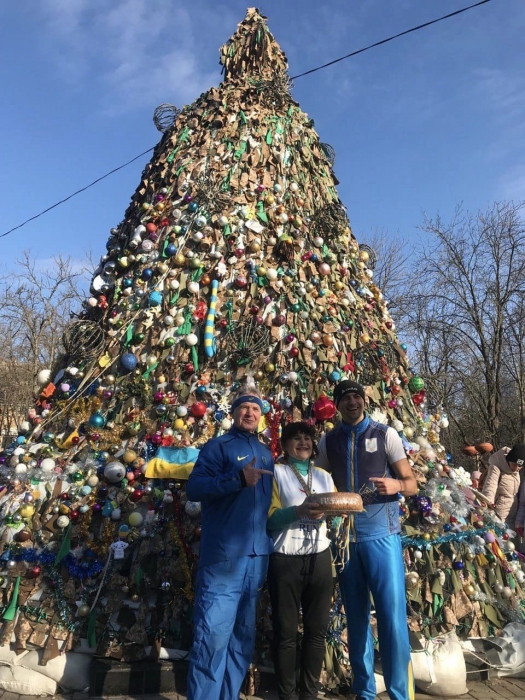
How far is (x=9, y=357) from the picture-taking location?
23.4 meters

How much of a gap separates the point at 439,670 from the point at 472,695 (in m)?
0.25

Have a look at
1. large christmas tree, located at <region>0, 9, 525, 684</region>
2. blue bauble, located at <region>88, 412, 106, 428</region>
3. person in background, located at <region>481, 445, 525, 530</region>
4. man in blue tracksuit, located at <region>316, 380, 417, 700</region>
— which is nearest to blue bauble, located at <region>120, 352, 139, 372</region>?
large christmas tree, located at <region>0, 9, 525, 684</region>

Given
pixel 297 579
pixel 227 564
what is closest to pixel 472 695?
pixel 297 579

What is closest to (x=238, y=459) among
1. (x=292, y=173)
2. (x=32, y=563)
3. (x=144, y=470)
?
(x=144, y=470)

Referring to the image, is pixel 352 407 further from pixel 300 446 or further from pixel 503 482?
pixel 503 482

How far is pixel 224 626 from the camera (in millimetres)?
2422

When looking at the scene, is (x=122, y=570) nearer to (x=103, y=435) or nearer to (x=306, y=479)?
(x=103, y=435)

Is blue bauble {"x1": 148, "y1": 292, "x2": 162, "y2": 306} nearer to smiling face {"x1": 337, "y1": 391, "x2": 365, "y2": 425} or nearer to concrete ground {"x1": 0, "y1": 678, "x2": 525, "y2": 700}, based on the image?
smiling face {"x1": 337, "y1": 391, "x2": 365, "y2": 425}

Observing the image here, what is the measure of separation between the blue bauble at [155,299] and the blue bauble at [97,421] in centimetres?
99

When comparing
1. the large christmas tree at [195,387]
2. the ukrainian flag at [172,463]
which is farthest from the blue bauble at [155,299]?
Answer: the ukrainian flag at [172,463]

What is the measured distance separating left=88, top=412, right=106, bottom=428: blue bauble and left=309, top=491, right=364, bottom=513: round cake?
194 cm

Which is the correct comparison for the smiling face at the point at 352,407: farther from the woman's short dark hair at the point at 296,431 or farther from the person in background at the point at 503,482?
the person in background at the point at 503,482

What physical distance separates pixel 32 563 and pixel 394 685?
2.28 m

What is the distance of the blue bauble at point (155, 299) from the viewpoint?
164 inches
